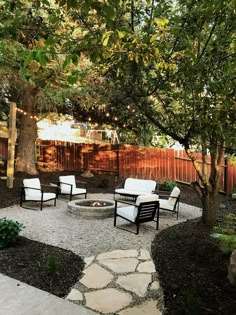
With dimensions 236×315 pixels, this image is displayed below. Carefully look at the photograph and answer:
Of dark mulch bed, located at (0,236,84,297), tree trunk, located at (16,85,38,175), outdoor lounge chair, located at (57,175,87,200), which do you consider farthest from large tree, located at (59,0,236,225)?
tree trunk, located at (16,85,38,175)

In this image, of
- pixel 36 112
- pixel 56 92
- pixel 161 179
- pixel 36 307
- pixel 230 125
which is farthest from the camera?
pixel 161 179

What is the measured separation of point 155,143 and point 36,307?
48.6ft

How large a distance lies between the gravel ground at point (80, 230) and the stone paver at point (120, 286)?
528 mm

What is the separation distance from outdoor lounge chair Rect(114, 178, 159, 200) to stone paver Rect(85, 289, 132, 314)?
5541 millimetres

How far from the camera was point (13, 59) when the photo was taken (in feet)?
16.5

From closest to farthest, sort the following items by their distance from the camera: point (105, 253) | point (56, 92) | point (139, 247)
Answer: point (105, 253) < point (139, 247) < point (56, 92)

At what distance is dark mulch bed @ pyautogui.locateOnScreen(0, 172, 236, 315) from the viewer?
3170mm

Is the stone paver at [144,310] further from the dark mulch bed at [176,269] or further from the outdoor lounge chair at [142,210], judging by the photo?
the outdoor lounge chair at [142,210]

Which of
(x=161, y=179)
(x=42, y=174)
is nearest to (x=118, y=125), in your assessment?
(x=161, y=179)

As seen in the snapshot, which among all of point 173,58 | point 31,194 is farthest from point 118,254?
point 31,194

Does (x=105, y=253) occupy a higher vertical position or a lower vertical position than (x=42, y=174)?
lower

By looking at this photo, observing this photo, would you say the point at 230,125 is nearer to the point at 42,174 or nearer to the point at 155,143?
the point at 42,174

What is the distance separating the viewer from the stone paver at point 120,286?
3168mm

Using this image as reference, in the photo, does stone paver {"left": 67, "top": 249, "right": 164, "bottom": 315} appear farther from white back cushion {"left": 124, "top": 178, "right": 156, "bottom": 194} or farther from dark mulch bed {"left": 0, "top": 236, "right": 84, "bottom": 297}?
white back cushion {"left": 124, "top": 178, "right": 156, "bottom": 194}
